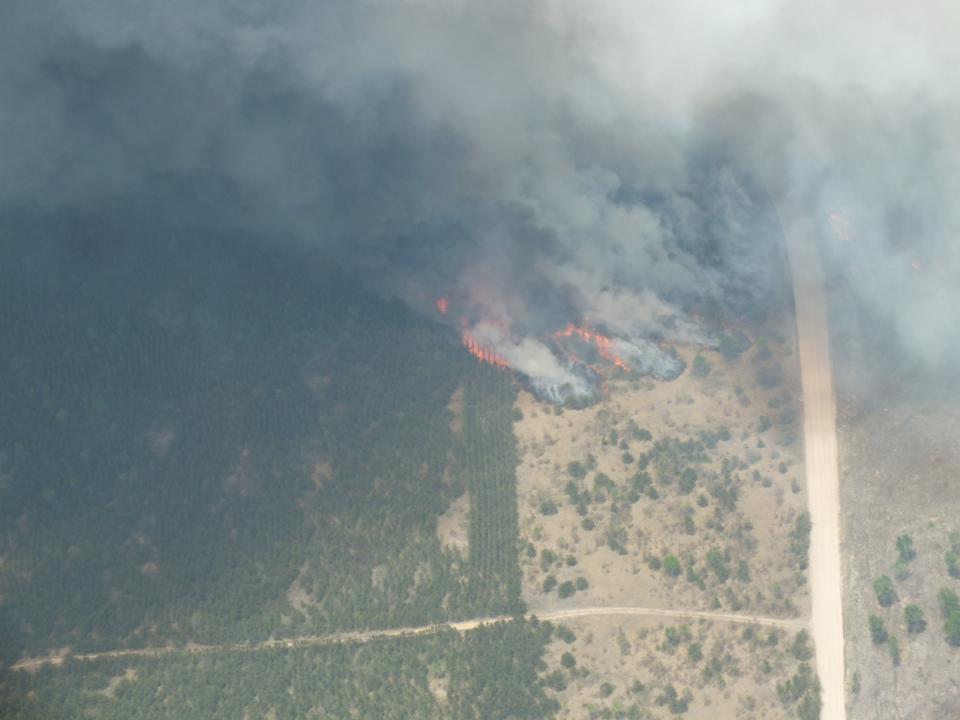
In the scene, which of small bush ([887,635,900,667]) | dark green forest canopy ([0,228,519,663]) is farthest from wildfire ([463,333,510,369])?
small bush ([887,635,900,667])

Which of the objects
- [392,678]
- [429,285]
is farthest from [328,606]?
[429,285]

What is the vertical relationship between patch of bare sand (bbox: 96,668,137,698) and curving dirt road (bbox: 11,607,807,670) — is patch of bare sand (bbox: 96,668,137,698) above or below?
below

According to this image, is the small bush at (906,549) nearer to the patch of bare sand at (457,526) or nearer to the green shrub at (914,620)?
the green shrub at (914,620)

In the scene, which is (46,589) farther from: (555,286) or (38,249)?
(555,286)

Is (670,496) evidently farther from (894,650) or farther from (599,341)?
(894,650)

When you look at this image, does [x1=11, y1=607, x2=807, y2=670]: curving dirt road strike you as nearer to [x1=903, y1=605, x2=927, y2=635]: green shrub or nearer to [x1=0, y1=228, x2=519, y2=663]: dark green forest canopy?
[x1=0, y1=228, x2=519, y2=663]: dark green forest canopy
